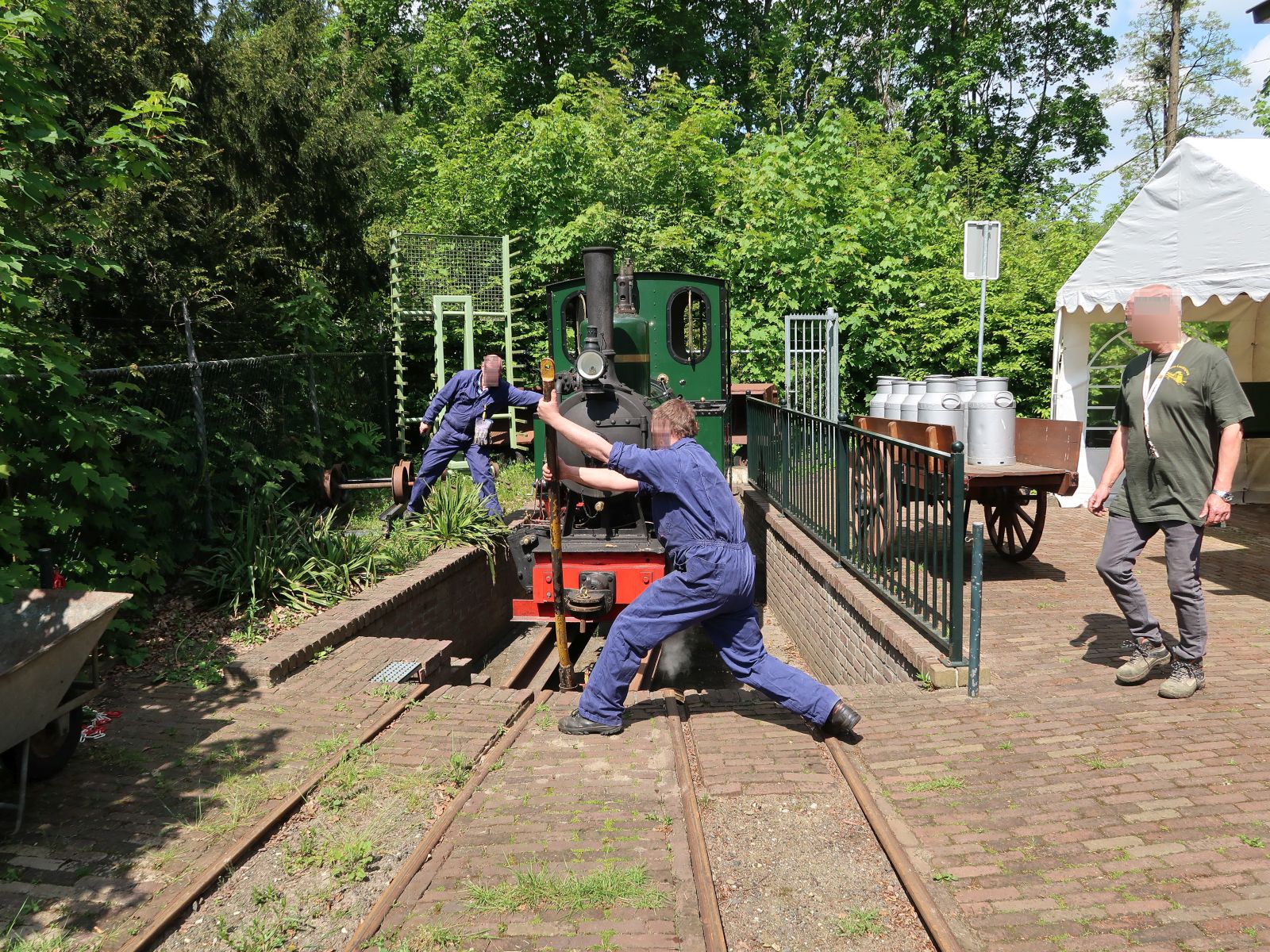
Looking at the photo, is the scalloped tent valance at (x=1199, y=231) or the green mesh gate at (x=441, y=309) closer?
the scalloped tent valance at (x=1199, y=231)

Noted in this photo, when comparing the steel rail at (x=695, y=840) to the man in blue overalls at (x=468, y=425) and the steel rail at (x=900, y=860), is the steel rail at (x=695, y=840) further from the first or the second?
the man in blue overalls at (x=468, y=425)

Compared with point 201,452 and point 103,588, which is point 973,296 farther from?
point 103,588

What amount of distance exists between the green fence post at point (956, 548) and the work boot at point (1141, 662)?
2.94 feet

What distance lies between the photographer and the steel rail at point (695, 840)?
3109mm

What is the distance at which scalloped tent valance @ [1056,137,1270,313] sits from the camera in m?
8.02

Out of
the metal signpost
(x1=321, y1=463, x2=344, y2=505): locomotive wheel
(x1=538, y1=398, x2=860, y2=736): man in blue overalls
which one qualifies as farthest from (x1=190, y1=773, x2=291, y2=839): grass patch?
the metal signpost

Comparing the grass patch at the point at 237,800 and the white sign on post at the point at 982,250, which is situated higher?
the white sign on post at the point at 982,250

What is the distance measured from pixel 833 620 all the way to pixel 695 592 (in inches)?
117

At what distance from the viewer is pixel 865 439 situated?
6570 mm

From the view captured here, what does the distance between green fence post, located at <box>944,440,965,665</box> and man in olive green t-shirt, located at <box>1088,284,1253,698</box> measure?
71cm

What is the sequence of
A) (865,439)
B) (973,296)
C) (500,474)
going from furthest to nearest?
1. (973,296)
2. (500,474)
3. (865,439)

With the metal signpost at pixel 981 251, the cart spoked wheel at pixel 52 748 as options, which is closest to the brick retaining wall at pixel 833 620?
the metal signpost at pixel 981 251

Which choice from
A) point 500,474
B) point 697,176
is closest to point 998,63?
point 697,176

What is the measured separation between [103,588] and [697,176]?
1289cm
